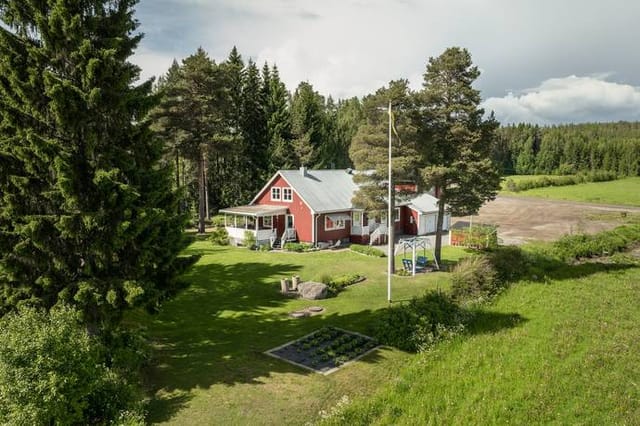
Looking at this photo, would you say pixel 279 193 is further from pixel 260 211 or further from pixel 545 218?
pixel 545 218

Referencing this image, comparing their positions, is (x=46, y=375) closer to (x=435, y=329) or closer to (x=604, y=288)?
(x=435, y=329)

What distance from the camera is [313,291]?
1995 centimetres

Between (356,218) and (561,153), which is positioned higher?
(561,153)

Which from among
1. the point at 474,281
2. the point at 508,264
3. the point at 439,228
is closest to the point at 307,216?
the point at 439,228

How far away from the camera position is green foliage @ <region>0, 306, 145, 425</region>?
8305mm

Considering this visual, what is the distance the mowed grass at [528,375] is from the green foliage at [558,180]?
7323cm

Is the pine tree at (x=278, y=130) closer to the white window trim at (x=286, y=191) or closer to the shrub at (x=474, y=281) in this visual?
the white window trim at (x=286, y=191)

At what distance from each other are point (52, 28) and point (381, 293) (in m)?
16.7

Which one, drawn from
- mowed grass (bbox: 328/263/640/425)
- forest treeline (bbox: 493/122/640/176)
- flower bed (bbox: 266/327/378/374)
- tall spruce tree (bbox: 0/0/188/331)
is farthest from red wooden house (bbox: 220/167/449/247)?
forest treeline (bbox: 493/122/640/176)

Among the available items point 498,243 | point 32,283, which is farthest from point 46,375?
point 498,243

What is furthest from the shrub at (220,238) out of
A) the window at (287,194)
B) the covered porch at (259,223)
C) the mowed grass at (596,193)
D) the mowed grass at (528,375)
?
the mowed grass at (596,193)

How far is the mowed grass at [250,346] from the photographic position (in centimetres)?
1041

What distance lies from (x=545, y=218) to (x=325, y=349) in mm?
44933

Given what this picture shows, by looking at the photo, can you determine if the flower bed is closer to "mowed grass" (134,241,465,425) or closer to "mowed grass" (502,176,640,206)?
"mowed grass" (134,241,465,425)
